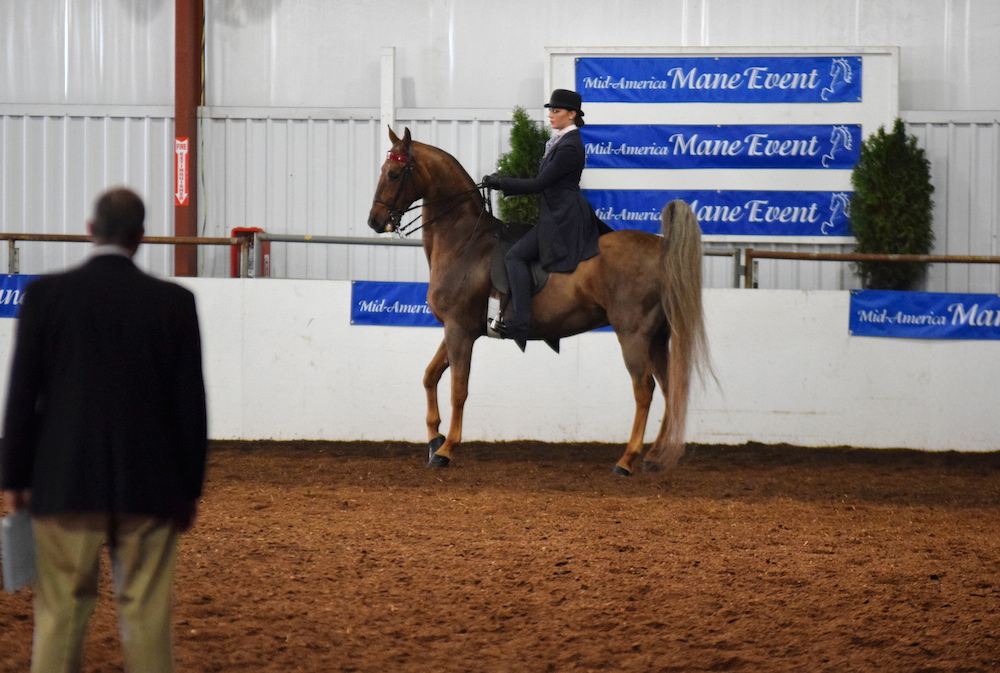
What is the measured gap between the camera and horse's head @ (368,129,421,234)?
7.30 metres

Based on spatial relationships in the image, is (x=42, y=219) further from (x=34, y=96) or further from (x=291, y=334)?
(x=291, y=334)

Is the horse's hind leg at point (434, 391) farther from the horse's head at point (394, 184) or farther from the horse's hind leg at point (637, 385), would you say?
the horse's hind leg at point (637, 385)

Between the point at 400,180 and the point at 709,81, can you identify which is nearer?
the point at 400,180

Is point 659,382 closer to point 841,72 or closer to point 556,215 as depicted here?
point 556,215

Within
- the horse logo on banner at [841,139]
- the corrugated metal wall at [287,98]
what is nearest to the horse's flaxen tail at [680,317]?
the horse logo on banner at [841,139]

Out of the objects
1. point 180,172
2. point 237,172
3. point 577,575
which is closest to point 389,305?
point 237,172

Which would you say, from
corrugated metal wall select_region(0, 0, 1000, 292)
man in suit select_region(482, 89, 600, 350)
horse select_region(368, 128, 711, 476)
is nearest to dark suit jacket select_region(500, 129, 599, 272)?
man in suit select_region(482, 89, 600, 350)

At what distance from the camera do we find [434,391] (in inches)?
299

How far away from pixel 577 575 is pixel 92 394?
258 cm

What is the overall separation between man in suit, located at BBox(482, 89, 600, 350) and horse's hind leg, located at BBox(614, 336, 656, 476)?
717mm

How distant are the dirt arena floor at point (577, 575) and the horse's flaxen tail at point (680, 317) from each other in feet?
1.42

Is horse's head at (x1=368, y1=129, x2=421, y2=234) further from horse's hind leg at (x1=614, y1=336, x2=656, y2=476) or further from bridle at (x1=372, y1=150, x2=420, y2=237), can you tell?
horse's hind leg at (x1=614, y1=336, x2=656, y2=476)

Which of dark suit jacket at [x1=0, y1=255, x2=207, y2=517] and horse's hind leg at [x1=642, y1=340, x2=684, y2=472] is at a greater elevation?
dark suit jacket at [x1=0, y1=255, x2=207, y2=517]

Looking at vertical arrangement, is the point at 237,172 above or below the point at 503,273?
above
